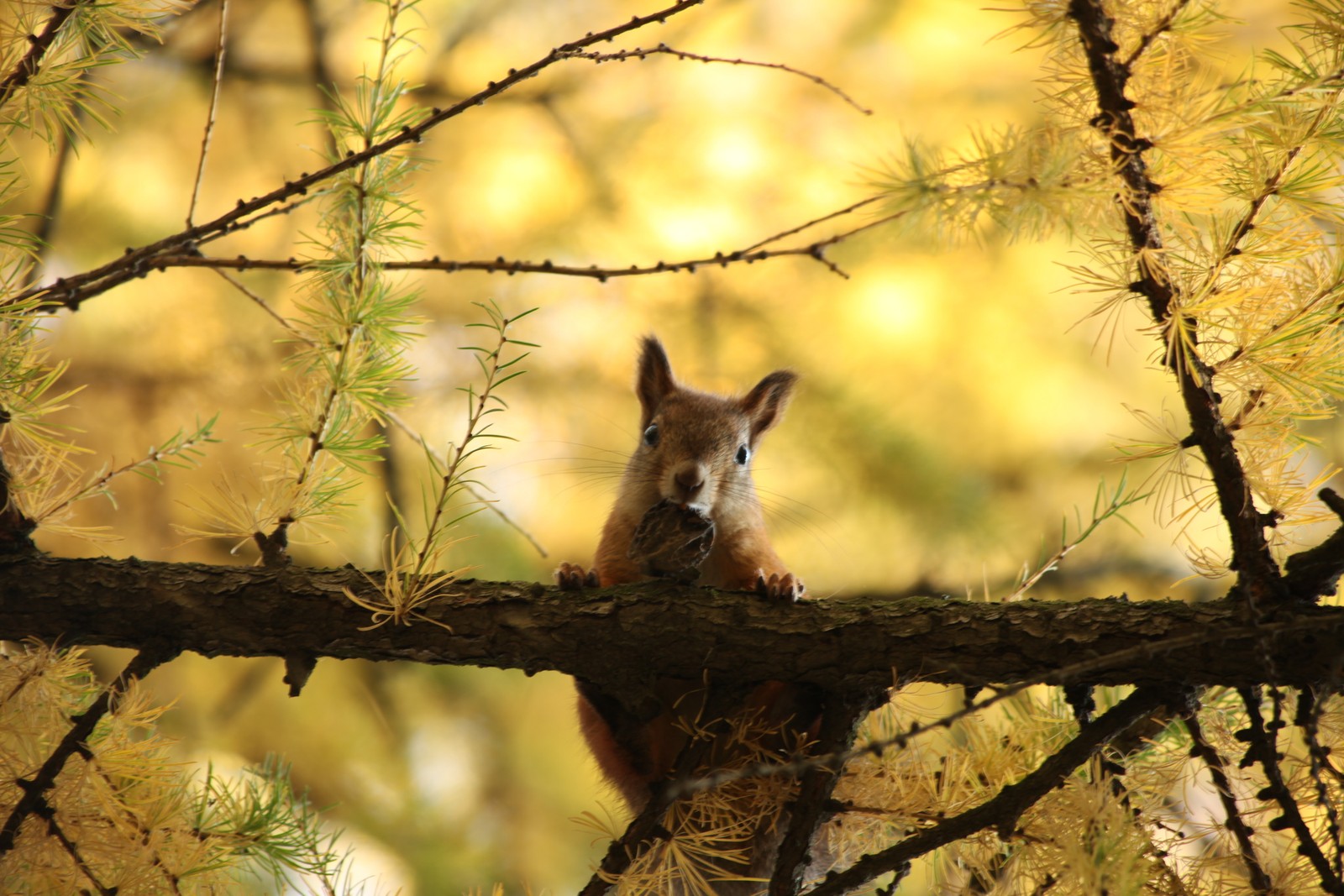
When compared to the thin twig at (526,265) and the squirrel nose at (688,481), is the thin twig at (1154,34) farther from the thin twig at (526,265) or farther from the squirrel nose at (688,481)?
the squirrel nose at (688,481)

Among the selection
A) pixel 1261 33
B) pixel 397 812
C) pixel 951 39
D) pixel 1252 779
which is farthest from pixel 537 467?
pixel 1261 33

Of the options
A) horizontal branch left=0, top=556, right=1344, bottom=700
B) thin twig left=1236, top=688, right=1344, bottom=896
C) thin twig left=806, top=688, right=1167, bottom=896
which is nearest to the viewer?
thin twig left=1236, top=688, right=1344, bottom=896

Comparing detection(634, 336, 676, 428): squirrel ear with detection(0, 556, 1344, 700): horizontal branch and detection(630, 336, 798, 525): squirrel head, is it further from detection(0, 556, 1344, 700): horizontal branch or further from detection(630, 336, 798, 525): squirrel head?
detection(0, 556, 1344, 700): horizontal branch

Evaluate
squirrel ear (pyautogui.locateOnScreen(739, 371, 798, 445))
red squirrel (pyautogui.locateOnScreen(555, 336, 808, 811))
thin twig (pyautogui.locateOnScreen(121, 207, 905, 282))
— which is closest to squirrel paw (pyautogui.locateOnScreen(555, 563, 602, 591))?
red squirrel (pyautogui.locateOnScreen(555, 336, 808, 811))

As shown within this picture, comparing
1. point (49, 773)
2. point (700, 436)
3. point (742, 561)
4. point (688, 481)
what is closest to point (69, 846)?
point (49, 773)

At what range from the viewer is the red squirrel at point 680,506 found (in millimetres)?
1746

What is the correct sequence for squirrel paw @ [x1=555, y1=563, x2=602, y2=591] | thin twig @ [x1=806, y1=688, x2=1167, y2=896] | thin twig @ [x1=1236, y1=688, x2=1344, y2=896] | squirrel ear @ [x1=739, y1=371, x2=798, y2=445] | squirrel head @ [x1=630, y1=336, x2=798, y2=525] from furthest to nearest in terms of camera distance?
1. squirrel ear @ [x1=739, y1=371, x2=798, y2=445]
2. squirrel head @ [x1=630, y1=336, x2=798, y2=525]
3. squirrel paw @ [x1=555, y1=563, x2=602, y2=591]
4. thin twig @ [x1=806, y1=688, x2=1167, y2=896]
5. thin twig @ [x1=1236, y1=688, x2=1344, y2=896]

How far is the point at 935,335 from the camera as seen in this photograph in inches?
113

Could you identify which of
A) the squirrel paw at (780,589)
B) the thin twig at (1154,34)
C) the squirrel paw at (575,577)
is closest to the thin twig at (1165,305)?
the thin twig at (1154,34)

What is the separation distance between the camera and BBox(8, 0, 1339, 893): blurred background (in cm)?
278

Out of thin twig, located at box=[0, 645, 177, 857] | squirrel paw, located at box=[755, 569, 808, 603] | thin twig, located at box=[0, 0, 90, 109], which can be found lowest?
thin twig, located at box=[0, 645, 177, 857]

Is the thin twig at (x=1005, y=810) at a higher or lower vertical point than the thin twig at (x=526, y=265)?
lower

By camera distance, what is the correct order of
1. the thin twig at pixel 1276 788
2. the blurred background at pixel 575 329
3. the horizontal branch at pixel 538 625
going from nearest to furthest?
the thin twig at pixel 1276 788
the horizontal branch at pixel 538 625
the blurred background at pixel 575 329

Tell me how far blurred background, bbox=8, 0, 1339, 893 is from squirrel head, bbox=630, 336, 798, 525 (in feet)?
0.73
